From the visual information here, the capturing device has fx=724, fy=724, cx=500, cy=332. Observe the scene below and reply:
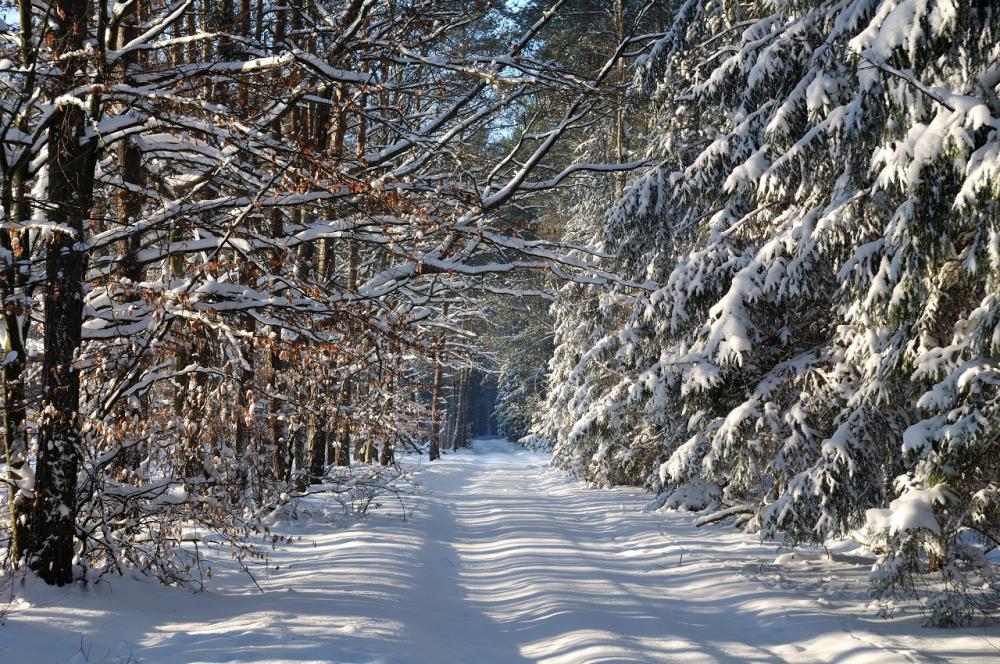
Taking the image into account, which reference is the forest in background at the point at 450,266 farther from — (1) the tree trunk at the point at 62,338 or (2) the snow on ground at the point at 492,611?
(2) the snow on ground at the point at 492,611

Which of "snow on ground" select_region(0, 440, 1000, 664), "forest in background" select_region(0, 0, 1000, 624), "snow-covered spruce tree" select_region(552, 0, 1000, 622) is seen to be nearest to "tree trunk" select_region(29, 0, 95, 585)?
"forest in background" select_region(0, 0, 1000, 624)

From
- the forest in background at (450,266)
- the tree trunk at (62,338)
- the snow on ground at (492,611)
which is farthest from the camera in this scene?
the tree trunk at (62,338)

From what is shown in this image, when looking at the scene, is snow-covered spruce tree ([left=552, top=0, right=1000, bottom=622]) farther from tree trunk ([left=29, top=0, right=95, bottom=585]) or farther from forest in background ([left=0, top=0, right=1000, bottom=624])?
tree trunk ([left=29, top=0, right=95, bottom=585])

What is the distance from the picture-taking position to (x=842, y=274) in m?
6.61

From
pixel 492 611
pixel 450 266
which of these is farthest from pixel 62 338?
pixel 492 611

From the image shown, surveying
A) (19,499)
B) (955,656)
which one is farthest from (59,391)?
(955,656)

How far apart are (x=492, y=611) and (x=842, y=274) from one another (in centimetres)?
446

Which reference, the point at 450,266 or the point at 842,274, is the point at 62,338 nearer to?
the point at 450,266

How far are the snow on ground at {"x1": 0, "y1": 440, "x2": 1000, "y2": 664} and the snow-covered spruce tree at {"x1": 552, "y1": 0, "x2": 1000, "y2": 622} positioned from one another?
2.49ft

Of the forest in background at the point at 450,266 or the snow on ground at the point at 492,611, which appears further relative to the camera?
the forest in background at the point at 450,266

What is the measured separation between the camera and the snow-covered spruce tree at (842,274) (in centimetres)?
522

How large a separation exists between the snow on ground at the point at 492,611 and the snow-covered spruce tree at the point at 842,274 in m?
0.76

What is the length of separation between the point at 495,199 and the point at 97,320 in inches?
154

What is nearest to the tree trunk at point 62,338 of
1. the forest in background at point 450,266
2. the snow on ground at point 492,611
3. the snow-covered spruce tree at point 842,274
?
the forest in background at point 450,266
